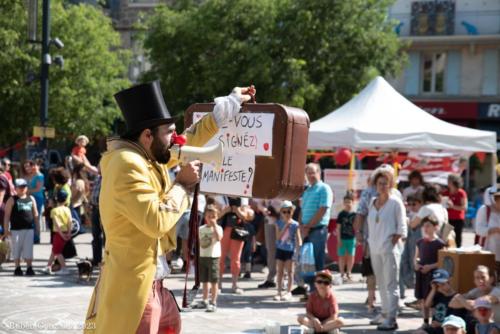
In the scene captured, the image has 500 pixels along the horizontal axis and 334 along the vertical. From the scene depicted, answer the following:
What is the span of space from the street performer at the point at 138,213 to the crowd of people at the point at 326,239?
3927mm

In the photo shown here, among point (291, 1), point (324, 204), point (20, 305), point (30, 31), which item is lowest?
point (20, 305)

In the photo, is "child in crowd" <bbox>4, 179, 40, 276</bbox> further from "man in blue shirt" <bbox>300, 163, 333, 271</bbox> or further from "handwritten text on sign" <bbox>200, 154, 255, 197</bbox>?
"handwritten text on sign" <bbox>200, 154, 255, 197</bbox>

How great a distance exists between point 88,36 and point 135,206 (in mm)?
27406

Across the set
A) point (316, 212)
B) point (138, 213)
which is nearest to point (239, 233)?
point (316, 212)

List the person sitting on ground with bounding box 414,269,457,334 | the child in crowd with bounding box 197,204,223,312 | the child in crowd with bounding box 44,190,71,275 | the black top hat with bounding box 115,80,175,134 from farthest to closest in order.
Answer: the child in crowd with bounding box 44,190,71,275, the child in crowd with bounding box 197,204,223,312, the person sitting on ground with bounding box 414,269,457,334, the black top hat with bounding box 115,80,175,134

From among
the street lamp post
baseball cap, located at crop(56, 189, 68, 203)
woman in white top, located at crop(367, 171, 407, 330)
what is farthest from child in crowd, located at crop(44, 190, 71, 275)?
the street lamp post

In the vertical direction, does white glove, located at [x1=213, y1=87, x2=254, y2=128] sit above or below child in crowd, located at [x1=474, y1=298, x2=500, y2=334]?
above

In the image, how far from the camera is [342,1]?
97.1 ft

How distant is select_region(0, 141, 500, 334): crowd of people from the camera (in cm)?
928

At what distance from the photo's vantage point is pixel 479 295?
29.5 feet

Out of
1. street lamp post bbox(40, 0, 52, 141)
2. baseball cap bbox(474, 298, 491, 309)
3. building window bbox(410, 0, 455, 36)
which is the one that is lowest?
baseball cap bbox(474, 298, 491, 309)

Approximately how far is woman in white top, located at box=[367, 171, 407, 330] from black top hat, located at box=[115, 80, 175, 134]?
18.8ft

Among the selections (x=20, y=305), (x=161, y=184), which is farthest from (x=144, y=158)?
(x=20, y=305)

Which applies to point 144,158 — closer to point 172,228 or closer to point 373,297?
point 172,228
